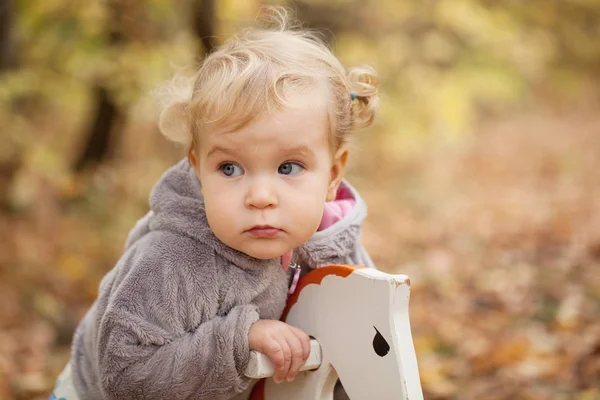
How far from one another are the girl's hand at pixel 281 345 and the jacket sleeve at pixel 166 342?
25 mm

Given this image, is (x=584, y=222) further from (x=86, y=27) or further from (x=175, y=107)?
(x=175, y=107)

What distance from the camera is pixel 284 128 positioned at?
156 cm

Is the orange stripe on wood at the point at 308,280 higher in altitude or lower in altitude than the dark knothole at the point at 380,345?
higher

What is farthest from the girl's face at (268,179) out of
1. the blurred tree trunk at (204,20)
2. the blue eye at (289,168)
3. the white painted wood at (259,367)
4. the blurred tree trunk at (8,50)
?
the blurred tree trunk at (8,50)

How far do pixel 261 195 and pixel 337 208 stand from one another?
0.48 meters

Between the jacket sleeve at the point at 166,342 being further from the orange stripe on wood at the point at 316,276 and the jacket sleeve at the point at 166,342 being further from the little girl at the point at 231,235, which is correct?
the orange stripe on wood at the point at 316,276

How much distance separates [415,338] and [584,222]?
2561 millimetres

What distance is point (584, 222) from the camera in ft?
18.1

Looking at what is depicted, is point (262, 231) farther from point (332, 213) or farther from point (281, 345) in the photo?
point (332, 213)

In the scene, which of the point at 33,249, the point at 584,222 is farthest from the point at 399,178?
the point at 33,249

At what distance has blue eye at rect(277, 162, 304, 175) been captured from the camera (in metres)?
1.60

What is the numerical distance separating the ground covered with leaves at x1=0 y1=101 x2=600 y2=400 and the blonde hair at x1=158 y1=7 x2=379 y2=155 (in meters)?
0.30

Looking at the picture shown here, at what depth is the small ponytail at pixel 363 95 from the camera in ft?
6.07

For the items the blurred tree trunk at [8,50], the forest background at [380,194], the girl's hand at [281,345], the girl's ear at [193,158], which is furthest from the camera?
the blurred tree trunk at [8,50]
